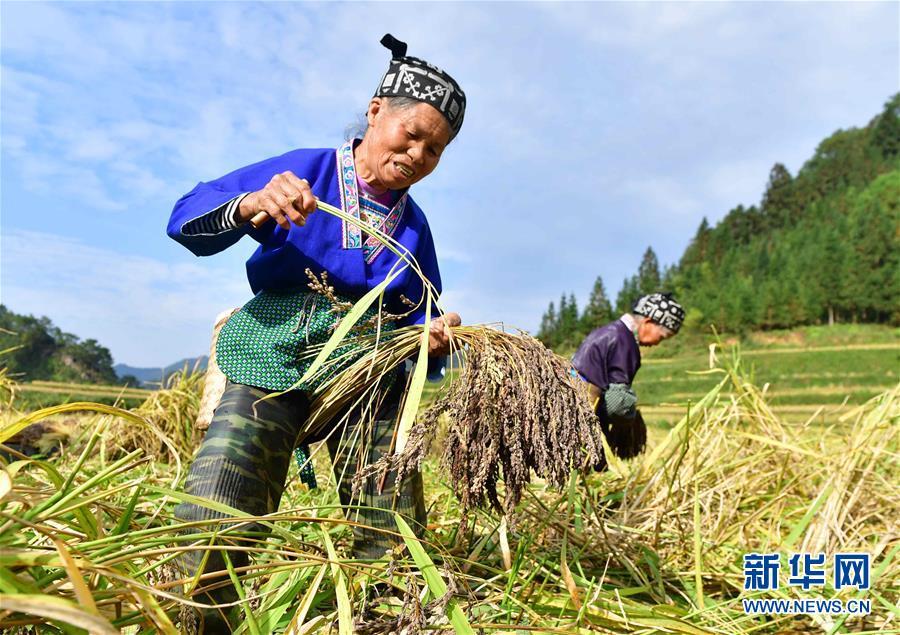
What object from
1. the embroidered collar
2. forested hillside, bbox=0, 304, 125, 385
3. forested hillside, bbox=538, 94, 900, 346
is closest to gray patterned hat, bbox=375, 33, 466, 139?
the embroidered collar

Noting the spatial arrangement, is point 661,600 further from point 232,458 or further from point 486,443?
point 232,458

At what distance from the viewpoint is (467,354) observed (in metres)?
1.73

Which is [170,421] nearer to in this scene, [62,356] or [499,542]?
[499,542]

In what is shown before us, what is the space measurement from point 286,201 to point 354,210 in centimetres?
41

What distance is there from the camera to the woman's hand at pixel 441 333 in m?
1.80

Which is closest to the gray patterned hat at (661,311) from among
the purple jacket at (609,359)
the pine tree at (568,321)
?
the purple jacket at (609,359)

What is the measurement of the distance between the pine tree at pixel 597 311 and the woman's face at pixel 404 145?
4428 centimetres

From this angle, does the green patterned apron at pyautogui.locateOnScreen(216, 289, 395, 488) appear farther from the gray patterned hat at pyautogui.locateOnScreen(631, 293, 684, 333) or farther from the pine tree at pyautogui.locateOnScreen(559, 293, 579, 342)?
the pine tree at pyautogui.locateOnScreen(559, 293, 579, 342)

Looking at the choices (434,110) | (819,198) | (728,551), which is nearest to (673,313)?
(728,551)

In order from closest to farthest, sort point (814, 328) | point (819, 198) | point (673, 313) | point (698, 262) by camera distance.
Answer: point (673, 313), point (814, 328), point (698, 262), point (819, 198)

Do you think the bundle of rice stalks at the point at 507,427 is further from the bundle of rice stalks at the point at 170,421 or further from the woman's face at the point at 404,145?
the bundle of rice stalks at the point at 170,421

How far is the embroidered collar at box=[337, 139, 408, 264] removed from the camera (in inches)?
76.3

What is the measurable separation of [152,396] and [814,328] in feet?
153

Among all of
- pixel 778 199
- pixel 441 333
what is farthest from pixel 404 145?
pixel 778 199
